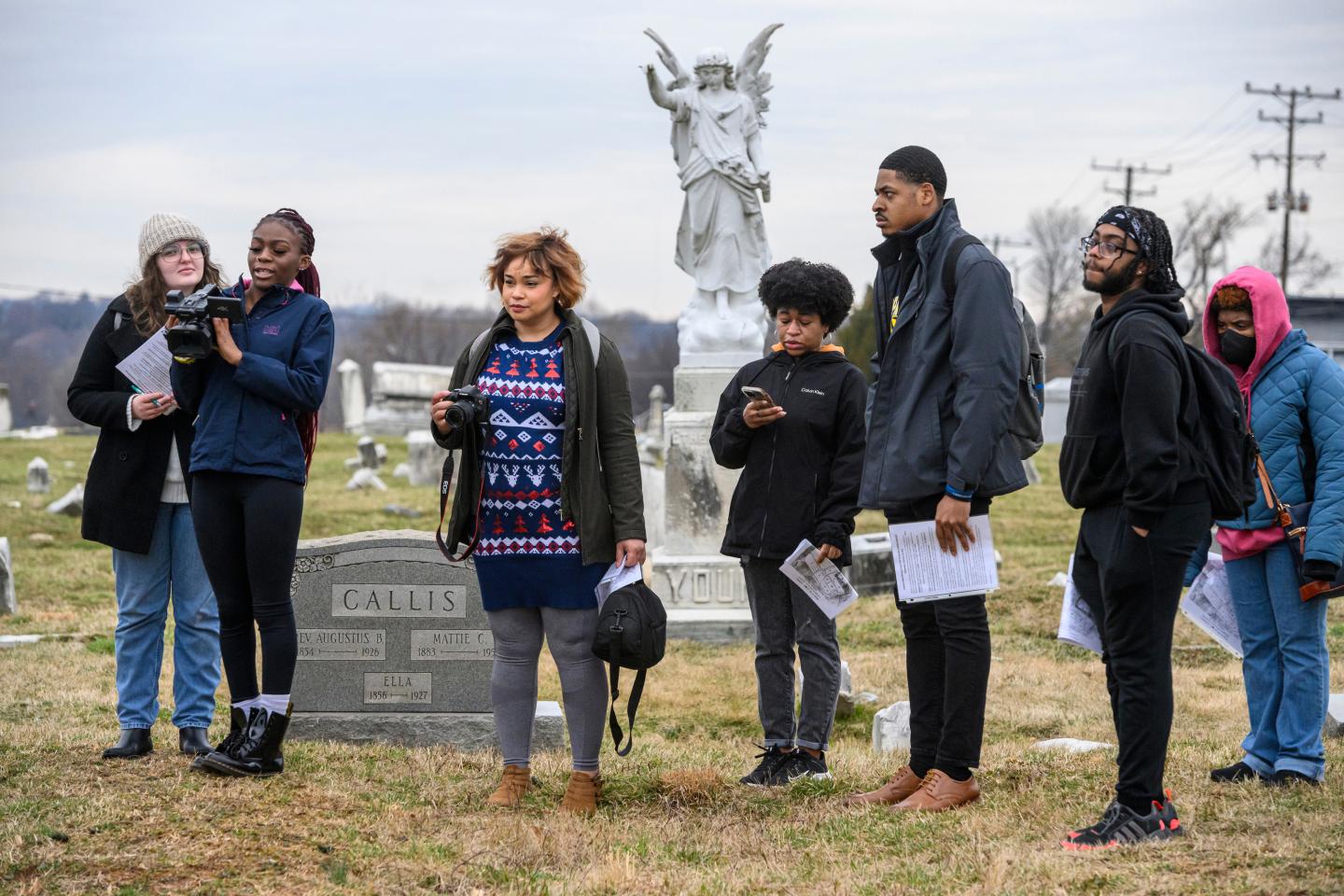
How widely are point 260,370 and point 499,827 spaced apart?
1.76 metres

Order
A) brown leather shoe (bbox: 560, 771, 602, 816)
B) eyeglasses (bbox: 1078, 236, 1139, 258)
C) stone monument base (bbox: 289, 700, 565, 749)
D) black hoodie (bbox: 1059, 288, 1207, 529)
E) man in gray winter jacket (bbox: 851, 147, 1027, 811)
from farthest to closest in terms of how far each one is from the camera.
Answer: stone monument base (bbox: 289, 700, 565, 749) → brown leather shoe (bbox: 560, 771, 602, 816) → man in gray winter jacket (bbox: 851, 147, 1027, 811) → eyeglasses (bbox: 1078, 236, 1139, 258) → black hoodie (bbox: 1059, 288, 1207, 529)

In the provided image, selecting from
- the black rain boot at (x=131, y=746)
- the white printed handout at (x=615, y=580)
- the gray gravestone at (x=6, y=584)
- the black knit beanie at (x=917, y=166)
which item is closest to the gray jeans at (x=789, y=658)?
the white printed handout at (x=615, y=580)

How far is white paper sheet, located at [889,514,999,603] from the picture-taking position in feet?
14.9

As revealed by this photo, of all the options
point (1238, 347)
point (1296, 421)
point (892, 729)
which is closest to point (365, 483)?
point (892, 729)

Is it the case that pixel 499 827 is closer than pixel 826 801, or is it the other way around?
pixel 499 827

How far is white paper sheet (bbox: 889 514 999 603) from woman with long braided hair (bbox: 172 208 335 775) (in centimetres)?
210

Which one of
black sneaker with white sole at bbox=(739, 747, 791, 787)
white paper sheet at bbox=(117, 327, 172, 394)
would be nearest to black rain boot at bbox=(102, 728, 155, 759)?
white paper sheet at bbox=(117, 327, 172, 394)

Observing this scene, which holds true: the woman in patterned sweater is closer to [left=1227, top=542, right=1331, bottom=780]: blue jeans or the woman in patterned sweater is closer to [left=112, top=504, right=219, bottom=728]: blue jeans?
[left=112, top=504, right=219, bottom=728]: blue jeans

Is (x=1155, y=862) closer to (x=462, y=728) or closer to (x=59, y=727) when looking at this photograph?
(x=462, y=728)

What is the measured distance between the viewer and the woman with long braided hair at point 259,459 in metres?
5.01

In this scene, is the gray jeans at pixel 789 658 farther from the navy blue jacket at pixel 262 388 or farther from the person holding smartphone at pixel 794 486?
the navy blue jacket at pixel 262 388

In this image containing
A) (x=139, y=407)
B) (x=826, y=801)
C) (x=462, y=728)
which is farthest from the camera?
(x=462, y=728)

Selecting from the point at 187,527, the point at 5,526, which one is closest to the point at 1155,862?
the point at 187,527

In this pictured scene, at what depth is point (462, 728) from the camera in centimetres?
646
